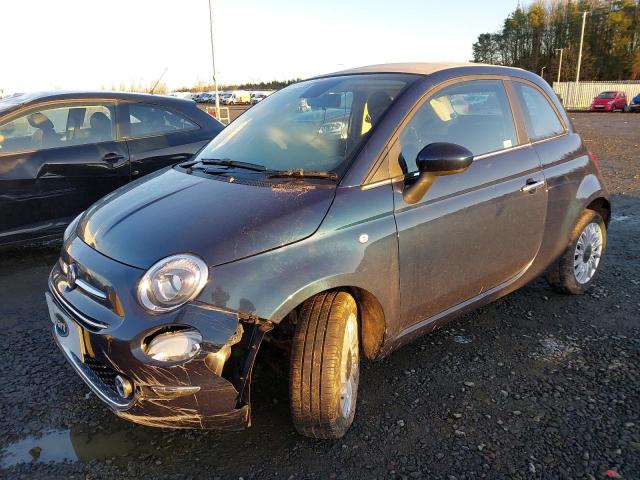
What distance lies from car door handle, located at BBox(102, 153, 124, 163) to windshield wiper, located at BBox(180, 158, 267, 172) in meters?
2.22

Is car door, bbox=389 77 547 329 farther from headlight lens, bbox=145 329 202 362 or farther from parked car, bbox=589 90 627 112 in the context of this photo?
parked car, bbox=589 90 627 112

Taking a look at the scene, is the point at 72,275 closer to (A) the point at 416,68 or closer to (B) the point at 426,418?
(B) the point at 426,418

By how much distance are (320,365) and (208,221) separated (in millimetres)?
798

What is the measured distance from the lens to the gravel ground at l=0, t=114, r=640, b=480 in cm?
222

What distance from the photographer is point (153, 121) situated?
539cm

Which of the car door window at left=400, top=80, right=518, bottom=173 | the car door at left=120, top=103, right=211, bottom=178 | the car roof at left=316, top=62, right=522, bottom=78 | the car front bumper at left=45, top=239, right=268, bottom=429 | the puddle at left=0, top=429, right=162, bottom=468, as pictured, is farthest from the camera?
the car door at left=120, top=103, right=211, bottom=178

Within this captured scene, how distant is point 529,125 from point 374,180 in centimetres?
155

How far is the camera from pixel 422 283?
103 inches

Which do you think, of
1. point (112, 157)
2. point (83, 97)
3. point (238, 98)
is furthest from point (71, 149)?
point (238, 98)

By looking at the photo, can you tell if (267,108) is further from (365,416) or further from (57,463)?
(57,463)

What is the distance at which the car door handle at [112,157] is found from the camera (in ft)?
16.4

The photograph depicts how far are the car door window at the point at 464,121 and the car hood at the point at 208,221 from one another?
25.3 inches

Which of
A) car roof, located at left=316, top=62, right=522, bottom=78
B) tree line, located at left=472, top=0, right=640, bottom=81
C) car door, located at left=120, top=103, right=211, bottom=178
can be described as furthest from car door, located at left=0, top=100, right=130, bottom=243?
tree line, located at left=472, top=0, right=640, bottom=81

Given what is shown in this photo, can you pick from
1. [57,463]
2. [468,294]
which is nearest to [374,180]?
[468,294]
